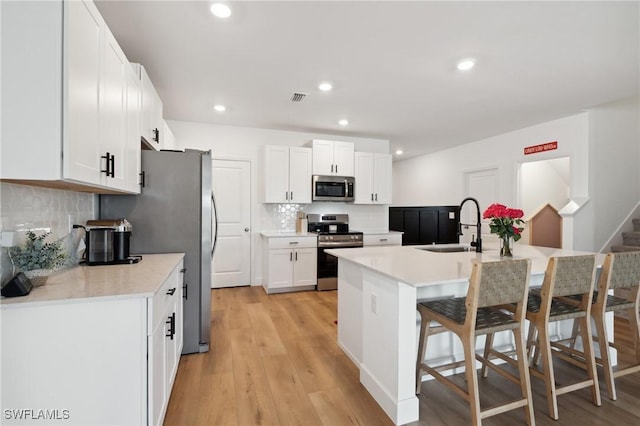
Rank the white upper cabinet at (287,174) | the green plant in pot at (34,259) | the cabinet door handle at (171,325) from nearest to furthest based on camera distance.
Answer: the green plant in pot at (34,259) → the cabinet door handle at (171,325) → the white upper cabinet at (287,174)

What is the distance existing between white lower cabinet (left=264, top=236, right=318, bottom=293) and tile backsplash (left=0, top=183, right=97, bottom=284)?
239 centimetres

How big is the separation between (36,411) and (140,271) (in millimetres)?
721

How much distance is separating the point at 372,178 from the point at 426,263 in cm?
323

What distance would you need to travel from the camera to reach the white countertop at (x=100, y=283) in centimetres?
123

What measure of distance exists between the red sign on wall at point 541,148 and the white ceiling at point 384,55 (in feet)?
1.33

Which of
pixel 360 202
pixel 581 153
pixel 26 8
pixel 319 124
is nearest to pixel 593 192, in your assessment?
pixel 581 153

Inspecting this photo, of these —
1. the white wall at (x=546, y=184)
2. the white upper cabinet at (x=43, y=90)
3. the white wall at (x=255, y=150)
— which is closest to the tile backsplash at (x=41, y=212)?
the white upper cabinet at (x=43, y=90)

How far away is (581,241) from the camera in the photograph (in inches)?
162

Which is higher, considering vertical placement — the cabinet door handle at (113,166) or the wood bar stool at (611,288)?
the cabinet door handle at (113,166)

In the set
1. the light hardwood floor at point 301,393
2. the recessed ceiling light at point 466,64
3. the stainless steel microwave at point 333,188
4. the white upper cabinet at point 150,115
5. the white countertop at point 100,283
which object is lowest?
the light hardwood floor at point 301,393

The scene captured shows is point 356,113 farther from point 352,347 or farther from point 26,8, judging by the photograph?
point 26,8

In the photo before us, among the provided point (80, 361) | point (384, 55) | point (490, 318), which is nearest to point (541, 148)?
point (384, 55)

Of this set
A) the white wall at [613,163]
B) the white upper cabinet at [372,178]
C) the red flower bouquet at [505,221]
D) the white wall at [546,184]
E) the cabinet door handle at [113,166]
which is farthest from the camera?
the white wall at [546,184]

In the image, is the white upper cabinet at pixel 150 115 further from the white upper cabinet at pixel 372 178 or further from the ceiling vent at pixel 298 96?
the white upper cabinet at pixel 372 178
